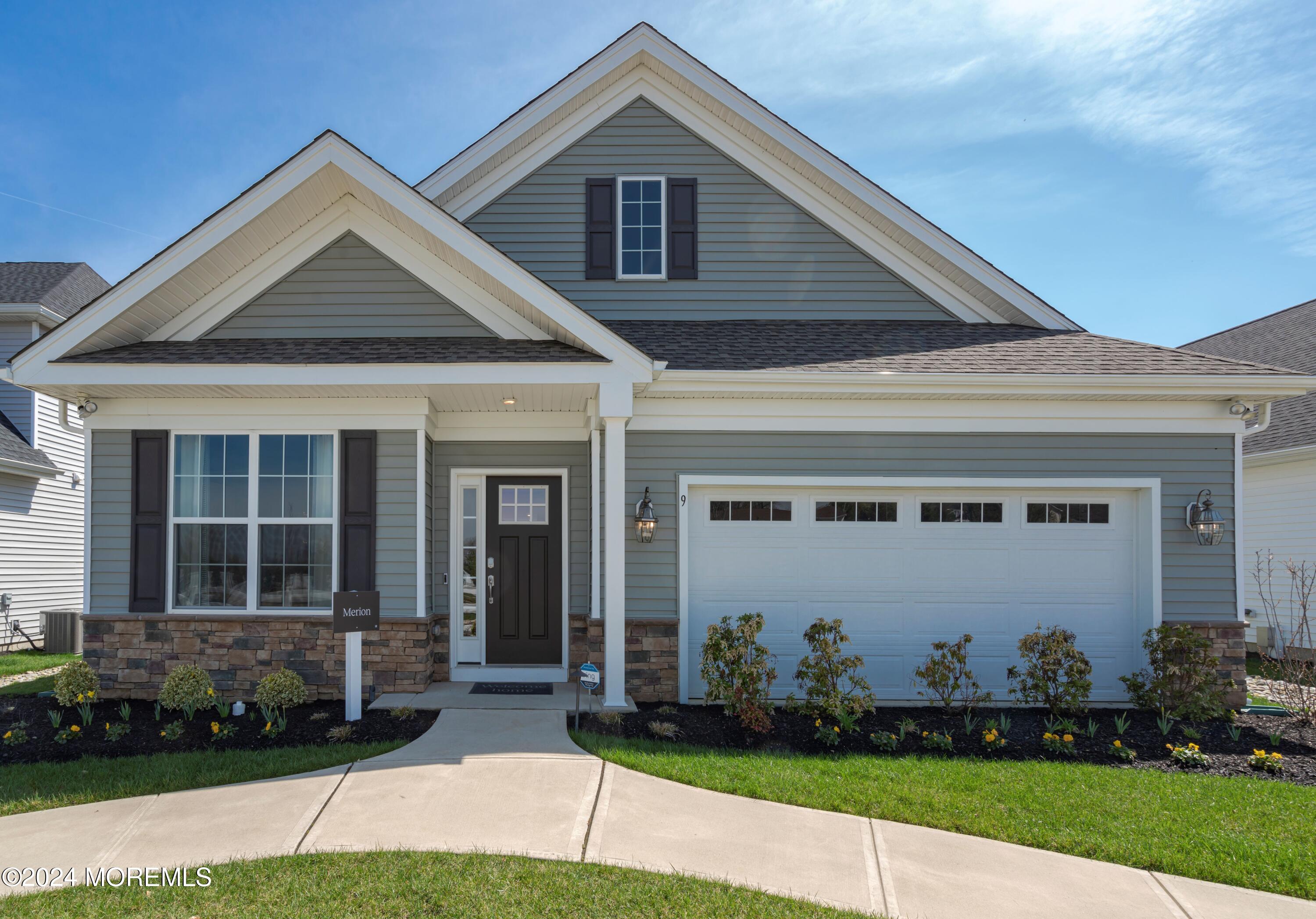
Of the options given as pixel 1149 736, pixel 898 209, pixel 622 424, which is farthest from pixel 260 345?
pixel 1149 736

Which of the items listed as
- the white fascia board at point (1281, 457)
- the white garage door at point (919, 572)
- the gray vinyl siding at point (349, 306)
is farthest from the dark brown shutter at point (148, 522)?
the white fascia board at point (1281, 457)

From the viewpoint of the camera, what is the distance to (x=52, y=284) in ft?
47.6

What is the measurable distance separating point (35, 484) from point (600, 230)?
11197 mm

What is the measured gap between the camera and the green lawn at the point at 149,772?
16.4 feet

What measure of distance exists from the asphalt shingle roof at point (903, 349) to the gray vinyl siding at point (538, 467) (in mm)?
1539

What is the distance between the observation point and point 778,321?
30.4ft

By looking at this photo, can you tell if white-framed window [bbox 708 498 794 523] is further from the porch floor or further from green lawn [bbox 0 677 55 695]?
green lawn [bbox 0 677 55 695]

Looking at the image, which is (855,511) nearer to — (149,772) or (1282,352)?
(149,772)

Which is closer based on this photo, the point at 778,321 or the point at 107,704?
the point at 107,704

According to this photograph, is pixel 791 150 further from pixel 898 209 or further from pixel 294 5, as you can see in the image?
pixel 294 5

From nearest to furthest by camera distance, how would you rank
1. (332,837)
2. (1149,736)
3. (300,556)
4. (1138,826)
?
(332,837)
(1138,826)
(1149,736)
(300,556)

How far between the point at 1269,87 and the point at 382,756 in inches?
532

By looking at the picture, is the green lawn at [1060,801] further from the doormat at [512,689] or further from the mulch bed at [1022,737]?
the doormat at [512,689]

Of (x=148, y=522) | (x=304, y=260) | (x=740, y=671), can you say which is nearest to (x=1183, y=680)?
(x=740, y=671)
